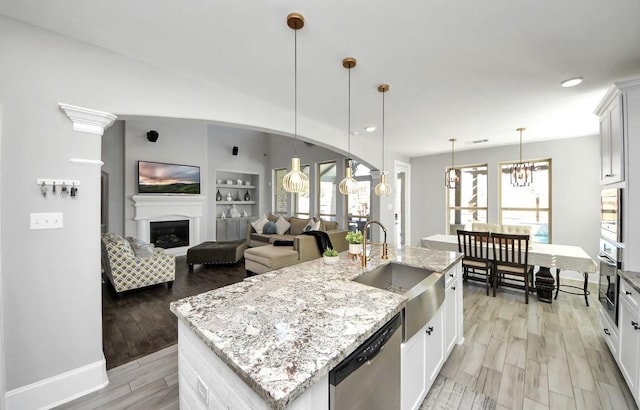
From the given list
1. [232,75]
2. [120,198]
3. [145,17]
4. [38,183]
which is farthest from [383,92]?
[120,198]

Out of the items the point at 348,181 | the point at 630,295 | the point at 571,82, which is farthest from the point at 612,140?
the point at 348,181

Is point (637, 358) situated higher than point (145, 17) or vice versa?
point (145, 17)

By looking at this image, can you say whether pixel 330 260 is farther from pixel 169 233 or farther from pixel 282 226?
pixel 169 233

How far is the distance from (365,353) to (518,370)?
6.35 feet

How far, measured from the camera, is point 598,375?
1.98 metres

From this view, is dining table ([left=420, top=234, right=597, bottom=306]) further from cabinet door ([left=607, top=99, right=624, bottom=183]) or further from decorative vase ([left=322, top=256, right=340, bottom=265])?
decorative vase ([left=322, top=256, right=340, bottom=265])

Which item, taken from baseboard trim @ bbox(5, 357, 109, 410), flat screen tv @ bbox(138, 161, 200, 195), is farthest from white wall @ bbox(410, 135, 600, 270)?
flat screen tv @ bbox(138, 161, 200, 195)

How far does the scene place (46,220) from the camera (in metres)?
1.68

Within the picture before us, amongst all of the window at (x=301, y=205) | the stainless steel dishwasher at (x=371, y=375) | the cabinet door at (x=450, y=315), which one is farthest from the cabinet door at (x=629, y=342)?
the window at (x=301, y=205)

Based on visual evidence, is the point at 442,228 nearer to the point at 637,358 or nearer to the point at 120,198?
the point at 637,358

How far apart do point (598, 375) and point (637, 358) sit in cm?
49

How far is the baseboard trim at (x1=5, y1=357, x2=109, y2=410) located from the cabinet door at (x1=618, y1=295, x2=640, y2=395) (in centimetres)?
372

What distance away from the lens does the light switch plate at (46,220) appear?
1.64m

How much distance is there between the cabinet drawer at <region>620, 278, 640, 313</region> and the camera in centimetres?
170
